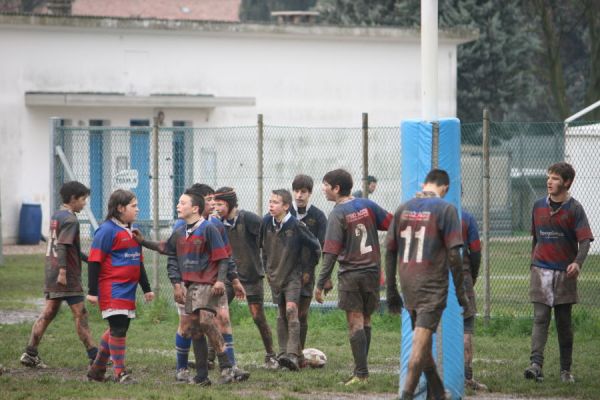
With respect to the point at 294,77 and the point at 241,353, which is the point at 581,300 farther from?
the point at 294,77

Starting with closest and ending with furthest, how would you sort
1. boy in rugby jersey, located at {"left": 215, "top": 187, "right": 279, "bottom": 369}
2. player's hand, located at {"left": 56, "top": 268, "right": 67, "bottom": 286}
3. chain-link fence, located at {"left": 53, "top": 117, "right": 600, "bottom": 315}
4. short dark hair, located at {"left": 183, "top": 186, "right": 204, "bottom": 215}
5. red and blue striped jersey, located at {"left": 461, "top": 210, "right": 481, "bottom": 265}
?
1. red and blue striped jersey, located at {"left": 461, "top": 210, "right": 481, "bottom": 265}
2. short dark hair, located at {"left": 183, "top": 186, "right": 204, "bottom": 215}
3. player's hand, located at {"left": 56, "top": 268, "right": 67, "bottom": 286}
4. boy in rugby jersey, located at {"left": 215, "top": 187, "right": 279, "bottom": 369}
5. chain-link fence, located at {"left": 53, "top": 117, "right": 600, "bottom": 315}

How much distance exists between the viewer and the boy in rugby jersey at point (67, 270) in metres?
11.9

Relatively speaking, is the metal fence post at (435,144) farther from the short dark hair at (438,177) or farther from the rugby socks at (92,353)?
the rugby socks at (92,353)

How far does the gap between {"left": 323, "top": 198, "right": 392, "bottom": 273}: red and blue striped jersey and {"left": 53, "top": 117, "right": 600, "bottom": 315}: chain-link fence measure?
362cm

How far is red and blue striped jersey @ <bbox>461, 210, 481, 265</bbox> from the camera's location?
10836 millimetres

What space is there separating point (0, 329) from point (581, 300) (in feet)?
24.0

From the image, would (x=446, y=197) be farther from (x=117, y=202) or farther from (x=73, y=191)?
(x=73, y=191)

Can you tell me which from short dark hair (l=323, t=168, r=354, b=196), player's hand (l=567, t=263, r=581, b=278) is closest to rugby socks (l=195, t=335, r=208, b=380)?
short dark hair (l=323, t=168, r=354, b=196)

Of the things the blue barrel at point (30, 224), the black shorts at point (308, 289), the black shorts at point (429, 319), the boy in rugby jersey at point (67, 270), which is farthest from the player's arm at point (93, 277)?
the blue barrel at point (30, 224)

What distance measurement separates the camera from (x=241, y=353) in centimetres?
1321

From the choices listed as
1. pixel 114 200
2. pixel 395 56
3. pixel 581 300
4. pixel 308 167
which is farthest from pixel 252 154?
pixel 114 200

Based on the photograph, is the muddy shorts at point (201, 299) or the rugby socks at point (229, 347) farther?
the rugby socks at point (229, 347)

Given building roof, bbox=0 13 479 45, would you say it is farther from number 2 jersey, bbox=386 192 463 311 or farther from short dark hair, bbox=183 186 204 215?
number 2 jersey, bbox=386 192 463 311

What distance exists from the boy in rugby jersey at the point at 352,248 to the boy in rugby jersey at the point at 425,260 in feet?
4.97
